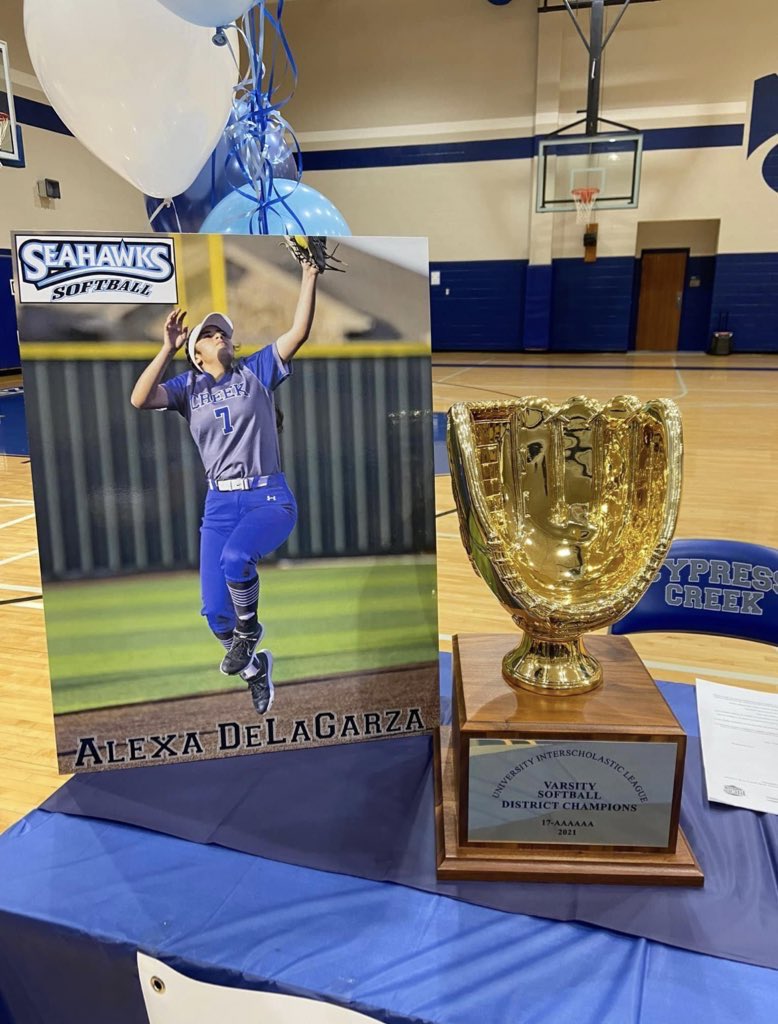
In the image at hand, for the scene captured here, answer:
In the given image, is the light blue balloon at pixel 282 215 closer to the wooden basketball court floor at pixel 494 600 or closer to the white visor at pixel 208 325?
the white visor at pixel 208 325

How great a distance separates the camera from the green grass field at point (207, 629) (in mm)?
773

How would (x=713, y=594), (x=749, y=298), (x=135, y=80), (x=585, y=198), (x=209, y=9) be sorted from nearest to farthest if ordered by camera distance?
(x=209, y=9) < (x=135, y=80) < (x=713, y=594) < (x=585, y=198) < (x=749, y=298)

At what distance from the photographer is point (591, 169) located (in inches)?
363

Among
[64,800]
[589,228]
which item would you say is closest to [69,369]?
[64,800]

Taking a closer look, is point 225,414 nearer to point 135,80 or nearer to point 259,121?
point 135,80

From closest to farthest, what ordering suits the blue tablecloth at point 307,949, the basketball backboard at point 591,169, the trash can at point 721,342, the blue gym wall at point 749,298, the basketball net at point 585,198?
the blue tablecloth at point 307,949 → the basketball backboard at point 591,169 → the basketball net at point 585,198 → the blue gym wall at point 749,298 → the trash can at point 721,342

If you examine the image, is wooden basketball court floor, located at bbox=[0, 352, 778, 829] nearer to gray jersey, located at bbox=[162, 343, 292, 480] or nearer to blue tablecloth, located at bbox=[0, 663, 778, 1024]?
blue tablecloth, located at bbox=[0, 663, 778, 1024]

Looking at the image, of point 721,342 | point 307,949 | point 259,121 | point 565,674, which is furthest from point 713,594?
point 721,342

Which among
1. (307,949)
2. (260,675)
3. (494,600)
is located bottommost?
(494,600)

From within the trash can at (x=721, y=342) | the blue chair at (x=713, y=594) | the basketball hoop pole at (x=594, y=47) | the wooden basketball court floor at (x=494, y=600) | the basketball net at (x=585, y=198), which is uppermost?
the basketball hoop pole at (x=594, y=47)

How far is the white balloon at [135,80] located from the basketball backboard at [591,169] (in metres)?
8.68

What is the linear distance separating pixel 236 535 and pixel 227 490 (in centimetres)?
5

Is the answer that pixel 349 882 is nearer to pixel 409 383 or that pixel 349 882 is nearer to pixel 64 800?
pixel 64 800

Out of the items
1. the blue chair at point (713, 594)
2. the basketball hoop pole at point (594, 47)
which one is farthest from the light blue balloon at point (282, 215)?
the basketball hoop pole at point (594, 47)
